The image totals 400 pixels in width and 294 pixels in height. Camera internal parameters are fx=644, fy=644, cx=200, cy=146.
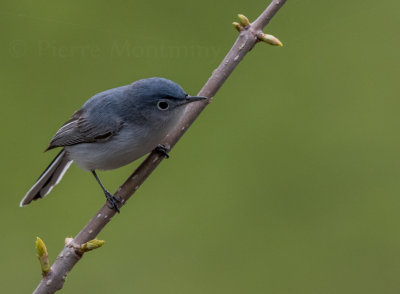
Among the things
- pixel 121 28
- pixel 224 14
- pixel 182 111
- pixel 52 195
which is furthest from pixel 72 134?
pixel 224 14

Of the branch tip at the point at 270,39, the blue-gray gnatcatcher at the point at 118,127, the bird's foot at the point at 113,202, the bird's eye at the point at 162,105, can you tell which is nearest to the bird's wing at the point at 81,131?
the blue-gray gnatcatcher at the point at 118,127

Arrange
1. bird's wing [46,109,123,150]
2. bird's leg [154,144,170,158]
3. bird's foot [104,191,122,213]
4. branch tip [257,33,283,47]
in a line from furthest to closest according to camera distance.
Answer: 1. bird's wing [46,109,123,150]
2. bird's leg [154,144,170,158]
3. branch tip [257,33,283,47]
4. bird's foot [104,191,122,213]

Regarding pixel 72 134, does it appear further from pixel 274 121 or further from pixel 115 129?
pixel 274 121

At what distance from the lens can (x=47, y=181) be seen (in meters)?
2.35

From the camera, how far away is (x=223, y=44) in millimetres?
3627

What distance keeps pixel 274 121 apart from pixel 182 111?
1.58 metres

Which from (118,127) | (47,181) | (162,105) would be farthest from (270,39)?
(47,181)

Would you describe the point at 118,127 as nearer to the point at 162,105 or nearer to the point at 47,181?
the point at 162,105

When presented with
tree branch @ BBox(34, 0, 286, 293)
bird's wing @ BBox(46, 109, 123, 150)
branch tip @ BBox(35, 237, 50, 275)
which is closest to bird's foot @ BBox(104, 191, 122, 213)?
tree branch @ BBox(34, 0, 286, 293)

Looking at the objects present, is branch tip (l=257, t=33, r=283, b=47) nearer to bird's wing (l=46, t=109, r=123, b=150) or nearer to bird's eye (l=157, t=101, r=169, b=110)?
bird's eye (l=157, t=101, r=169, b=110)

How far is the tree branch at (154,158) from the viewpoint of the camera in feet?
5.09

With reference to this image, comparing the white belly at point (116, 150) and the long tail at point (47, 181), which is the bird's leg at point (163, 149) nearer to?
the white belly at point (116, 150)

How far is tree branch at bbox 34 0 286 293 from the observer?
1.55 metres

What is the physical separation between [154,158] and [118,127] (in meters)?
0.26
